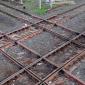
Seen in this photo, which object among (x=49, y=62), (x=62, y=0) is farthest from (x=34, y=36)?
(x=62, y=0)

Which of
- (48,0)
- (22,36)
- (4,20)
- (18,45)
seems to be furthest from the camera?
(48,0)

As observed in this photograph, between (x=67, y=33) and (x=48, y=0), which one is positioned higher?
(x=48, y=0)

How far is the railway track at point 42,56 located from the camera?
21.1 feet

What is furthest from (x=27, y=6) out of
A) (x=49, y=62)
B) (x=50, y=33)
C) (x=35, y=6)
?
(x=49, y=62)

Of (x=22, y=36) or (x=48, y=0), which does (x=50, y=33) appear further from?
(x=48, y=0)

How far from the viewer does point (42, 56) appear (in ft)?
24.4

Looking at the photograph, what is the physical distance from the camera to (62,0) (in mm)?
12867

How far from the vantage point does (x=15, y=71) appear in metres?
6.74

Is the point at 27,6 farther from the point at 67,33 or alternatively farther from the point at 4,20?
the point at 67,33

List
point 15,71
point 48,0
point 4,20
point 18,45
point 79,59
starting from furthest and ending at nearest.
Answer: point 48,0, point 4,20, point 18,45, point 79,59, point 15,71

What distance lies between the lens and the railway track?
6418mm

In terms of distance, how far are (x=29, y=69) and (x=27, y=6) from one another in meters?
6.17

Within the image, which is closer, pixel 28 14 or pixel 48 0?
pixel 28 14

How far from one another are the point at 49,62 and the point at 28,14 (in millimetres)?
4675
